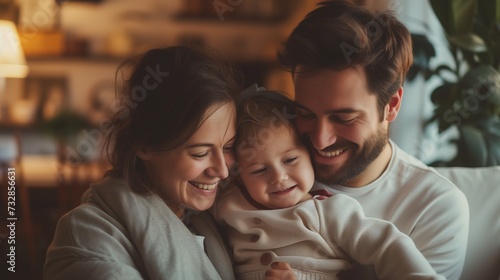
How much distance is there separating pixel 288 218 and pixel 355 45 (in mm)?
466

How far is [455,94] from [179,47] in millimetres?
1316

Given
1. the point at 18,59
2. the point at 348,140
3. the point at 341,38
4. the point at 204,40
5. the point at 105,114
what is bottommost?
the point at 105,114

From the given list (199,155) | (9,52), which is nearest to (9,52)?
(9,52)

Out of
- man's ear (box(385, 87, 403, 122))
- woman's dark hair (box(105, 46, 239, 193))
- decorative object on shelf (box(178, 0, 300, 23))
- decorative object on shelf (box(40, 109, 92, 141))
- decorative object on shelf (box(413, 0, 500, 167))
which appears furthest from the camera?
decorative object on shelf (box(178, 0, 300, 23))

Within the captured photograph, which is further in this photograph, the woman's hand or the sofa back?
the sofa back

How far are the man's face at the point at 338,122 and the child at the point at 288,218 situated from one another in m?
0.05

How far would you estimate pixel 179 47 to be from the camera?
4.66 feet

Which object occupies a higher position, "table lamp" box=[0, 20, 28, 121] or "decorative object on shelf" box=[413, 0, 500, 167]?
"decorative object on shelf" box=[413, 0, 500, 167]

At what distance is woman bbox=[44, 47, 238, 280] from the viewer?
128 cm

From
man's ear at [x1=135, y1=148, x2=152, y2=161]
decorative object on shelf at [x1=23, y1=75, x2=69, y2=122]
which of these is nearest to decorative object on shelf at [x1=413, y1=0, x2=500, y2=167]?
man's ear at [x1=135, y1=148, x2=152, y2=161]

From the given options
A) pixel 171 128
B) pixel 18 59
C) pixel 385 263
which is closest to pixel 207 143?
pixel 171 128

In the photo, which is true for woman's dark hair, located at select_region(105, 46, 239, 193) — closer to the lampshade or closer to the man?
the man

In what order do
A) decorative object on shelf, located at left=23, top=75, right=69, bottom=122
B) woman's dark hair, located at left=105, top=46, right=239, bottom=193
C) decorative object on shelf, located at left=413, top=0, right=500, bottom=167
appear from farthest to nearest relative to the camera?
1. decorative object on shelf, located at left=23, top=75, right=69, bottom=122
2. decorative object on shelf, located at left=413, top=0, right=500, bottom=167
3. woman's dark hair, located at left=105, top=46, right=239, bottom=193

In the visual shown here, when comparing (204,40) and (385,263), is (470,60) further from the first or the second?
(204,40)
